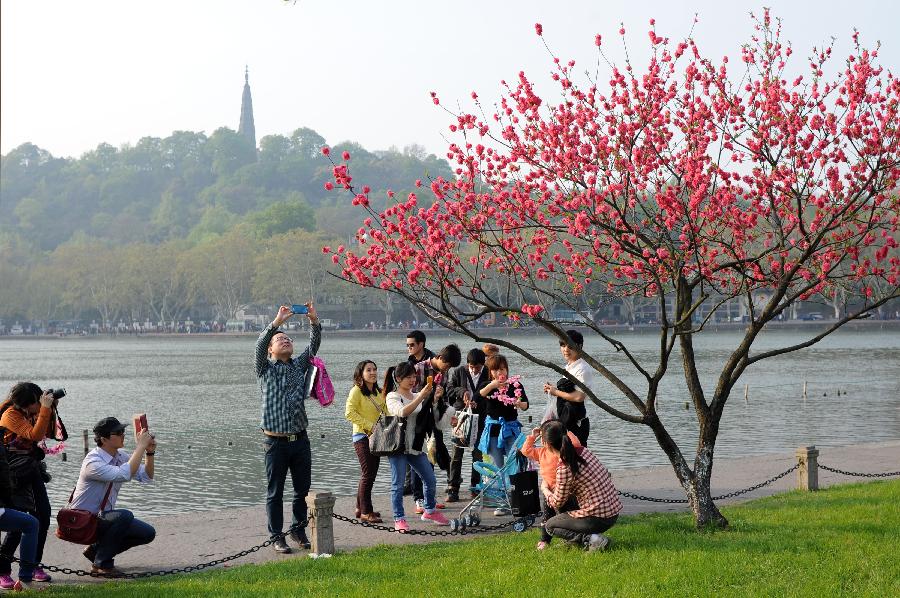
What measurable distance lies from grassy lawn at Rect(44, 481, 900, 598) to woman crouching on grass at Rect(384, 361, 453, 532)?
88cm

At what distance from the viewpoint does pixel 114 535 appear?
8648mm

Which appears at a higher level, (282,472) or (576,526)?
(282,472)

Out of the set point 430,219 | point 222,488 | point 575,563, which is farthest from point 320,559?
point 222,488

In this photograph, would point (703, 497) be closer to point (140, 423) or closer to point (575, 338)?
point (575, 338)

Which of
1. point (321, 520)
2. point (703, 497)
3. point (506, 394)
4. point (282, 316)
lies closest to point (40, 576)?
point (321, 520)

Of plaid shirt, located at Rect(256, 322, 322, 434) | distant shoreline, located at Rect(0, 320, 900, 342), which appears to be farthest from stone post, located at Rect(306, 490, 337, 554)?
distant shoreline, located at Rect(0, 320, 900, 342)

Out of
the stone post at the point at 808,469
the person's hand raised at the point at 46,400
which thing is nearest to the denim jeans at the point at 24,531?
the person's hand raised at the point at 46,400

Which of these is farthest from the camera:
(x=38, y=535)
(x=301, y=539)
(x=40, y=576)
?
(x=301, y=539)

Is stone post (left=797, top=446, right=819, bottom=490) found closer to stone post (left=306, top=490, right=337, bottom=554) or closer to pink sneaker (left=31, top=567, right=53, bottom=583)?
stone post (left=306, top=490, right=337, bottom=554)

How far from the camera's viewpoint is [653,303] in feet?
390

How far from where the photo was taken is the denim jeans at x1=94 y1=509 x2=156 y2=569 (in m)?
8.60

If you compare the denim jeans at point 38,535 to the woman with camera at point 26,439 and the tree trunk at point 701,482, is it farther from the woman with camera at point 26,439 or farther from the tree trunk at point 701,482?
the tree trunk at point 701,482

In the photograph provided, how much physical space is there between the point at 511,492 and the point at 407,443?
1.22 metres

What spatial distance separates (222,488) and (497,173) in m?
8.18
